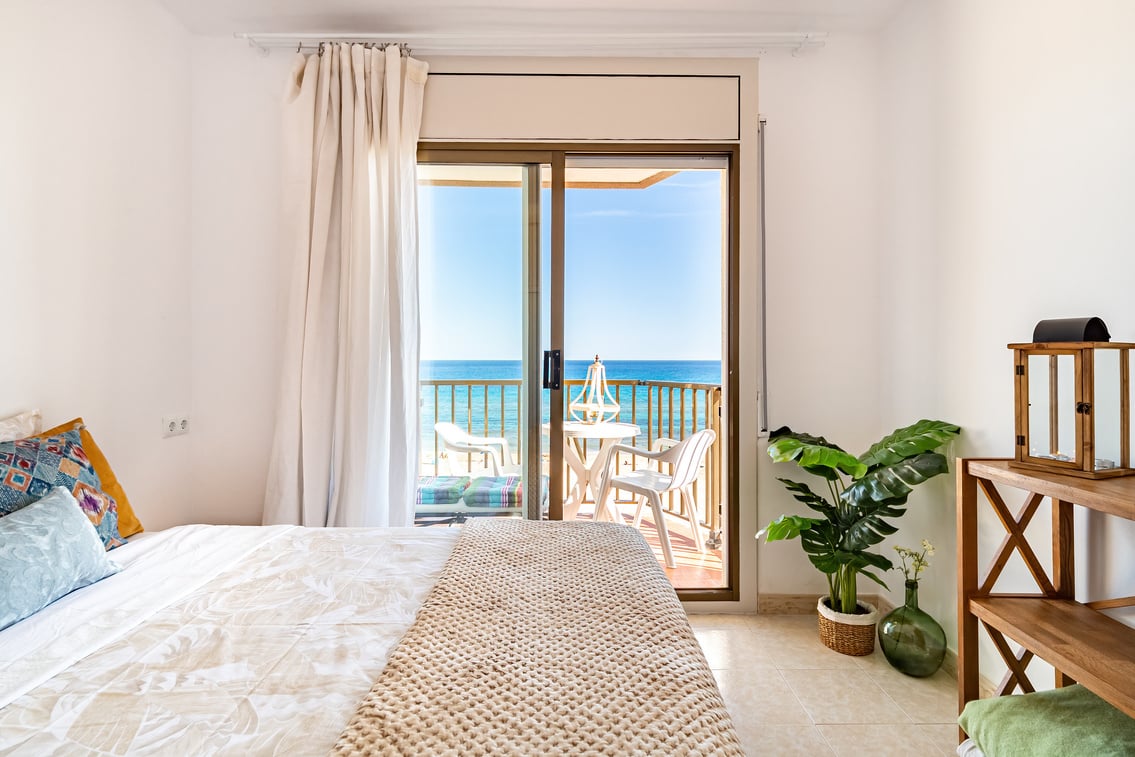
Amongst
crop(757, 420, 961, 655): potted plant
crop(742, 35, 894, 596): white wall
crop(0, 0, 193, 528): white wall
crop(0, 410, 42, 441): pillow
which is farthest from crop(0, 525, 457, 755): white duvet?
crop(742, 35, 894, 596): white wall

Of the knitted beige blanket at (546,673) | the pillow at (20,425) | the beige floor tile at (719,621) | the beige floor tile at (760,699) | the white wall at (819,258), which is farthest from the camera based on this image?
the white wall at (819,258)

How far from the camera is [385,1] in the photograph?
2428mm

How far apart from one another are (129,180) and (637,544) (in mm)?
2446

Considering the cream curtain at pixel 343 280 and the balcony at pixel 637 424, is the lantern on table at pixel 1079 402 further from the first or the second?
the cream curtain at pixel 343 280

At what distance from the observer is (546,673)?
993 millimetres

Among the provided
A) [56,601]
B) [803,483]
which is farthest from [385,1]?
[803,483]

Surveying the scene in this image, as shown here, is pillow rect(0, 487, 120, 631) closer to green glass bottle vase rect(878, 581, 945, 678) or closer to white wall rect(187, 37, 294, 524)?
white wall rect(187, 37, 294, 524)

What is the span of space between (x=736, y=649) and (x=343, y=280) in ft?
7.87

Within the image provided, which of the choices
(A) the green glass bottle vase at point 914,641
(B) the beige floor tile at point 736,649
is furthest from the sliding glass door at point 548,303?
(A) the green glass bottle vase at point 914,641

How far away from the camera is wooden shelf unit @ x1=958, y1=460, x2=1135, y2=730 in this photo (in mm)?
1213

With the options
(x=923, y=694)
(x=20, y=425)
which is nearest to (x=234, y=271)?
(x=20, y=425)

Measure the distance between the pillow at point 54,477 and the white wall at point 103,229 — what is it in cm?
36

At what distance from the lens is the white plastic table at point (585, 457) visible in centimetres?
291

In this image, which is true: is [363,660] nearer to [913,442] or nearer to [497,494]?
[497,494]
